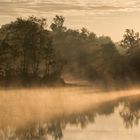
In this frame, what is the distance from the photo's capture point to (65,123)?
24688mm

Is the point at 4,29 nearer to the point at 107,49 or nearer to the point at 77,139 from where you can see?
the point at 107,49

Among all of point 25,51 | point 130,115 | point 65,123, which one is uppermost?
point 25,51

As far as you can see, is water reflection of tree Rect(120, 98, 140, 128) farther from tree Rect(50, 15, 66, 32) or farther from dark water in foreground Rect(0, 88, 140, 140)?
tree Rect(50, 15, 66, 32)

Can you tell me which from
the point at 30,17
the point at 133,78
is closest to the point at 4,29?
the point at 30,17

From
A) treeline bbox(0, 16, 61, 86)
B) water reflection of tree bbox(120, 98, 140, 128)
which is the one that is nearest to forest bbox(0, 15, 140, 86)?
treeline bbox(0, 16, 61, 86)

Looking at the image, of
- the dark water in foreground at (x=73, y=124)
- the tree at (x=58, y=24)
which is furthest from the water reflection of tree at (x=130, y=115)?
the tree at (x=58, y=24)

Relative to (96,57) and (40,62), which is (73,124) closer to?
(40,62)

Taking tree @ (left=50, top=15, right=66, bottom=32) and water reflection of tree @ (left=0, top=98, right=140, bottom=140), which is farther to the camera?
tree @ (left=50, top=15, right=66, bottom=32)

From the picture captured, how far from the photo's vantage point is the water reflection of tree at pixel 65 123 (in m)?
20.4

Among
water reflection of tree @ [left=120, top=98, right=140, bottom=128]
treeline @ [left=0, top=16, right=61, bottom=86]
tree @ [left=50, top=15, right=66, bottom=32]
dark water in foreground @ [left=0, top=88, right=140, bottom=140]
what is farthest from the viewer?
tree @ [left=50, top=15, right=66, bottom=32]

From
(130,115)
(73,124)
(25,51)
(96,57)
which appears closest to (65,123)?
(73,124)

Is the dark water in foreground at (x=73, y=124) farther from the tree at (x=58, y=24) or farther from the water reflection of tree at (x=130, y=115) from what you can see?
the tree at (x=58, y=24)

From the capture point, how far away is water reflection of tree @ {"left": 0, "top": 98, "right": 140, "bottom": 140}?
20375mm

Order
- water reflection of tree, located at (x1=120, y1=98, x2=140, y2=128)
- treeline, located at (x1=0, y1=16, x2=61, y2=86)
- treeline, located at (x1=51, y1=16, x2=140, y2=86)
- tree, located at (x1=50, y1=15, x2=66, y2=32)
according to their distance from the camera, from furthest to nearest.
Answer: tree, located at (x1=50, y1=15, x2=66, y2=32)
treeline, located at (x1=51, y1=16, x2=140, y2=86)
treeline, located at (x1=0, y1=16, x2=61, y2=86)
water reflection of tree, located at (x1=120, y1=98, x2=140, y2=128)
